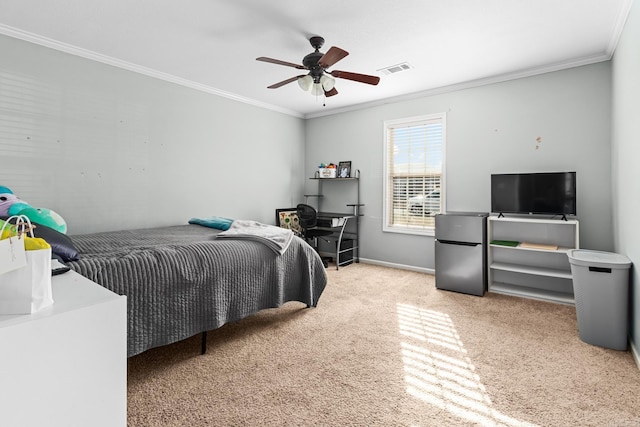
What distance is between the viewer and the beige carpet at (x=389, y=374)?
166 centimetres

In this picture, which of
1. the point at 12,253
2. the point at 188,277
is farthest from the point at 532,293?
the point at 12,253

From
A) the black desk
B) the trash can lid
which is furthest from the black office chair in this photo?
the trash can lid

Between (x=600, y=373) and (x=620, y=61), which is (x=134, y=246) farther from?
(x=620, y=61)

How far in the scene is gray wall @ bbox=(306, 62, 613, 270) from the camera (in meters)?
3.34

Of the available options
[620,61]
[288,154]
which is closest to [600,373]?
[620,61]

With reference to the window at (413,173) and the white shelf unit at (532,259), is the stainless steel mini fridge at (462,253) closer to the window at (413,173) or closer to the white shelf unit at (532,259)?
the white shelf unit at (532,259)

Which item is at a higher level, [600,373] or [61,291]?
[61,291]

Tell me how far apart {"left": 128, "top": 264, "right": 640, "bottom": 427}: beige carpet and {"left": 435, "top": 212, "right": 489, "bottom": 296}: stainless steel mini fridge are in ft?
1.91

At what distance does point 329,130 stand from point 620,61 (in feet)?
11.8

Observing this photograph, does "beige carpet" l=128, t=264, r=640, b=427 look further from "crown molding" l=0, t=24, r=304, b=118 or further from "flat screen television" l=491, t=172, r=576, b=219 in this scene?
"crown molding" l=0, t=24, r=304, b=118

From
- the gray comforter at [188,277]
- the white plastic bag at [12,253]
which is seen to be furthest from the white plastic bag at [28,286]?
the gray comforter at [188,277]

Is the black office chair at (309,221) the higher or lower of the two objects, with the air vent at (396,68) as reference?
lower

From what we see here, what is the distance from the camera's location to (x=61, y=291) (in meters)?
1.01

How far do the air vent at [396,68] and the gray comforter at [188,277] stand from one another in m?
2.19
